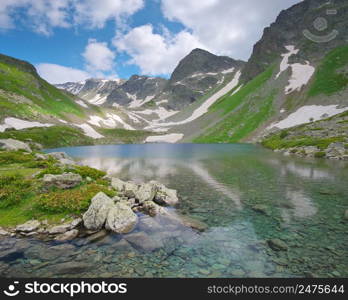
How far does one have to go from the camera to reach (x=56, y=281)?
9.23 meters

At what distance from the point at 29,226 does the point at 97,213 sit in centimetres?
427

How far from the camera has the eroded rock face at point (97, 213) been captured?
14.3 meters

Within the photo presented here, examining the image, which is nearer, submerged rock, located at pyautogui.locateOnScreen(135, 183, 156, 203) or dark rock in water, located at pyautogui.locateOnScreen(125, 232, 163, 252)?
dark rock in water, located at pyautogui.locateOnScreen(125, 232, 163, 252)

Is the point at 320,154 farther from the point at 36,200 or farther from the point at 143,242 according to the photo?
the point at 36,200

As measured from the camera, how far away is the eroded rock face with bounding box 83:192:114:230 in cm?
1433

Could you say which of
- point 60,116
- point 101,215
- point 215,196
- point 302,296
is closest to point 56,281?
point 101,215

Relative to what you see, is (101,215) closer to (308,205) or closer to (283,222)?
(283,222)

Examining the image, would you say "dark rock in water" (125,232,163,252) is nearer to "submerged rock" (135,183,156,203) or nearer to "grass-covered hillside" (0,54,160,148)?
"submerged rock" (135,183,156,203)

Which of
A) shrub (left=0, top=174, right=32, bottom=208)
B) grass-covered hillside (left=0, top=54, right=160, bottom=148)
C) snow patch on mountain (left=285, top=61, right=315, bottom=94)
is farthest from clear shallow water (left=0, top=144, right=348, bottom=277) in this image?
snow patch on mountain (left=285, top=61, right=315, bottom=94)

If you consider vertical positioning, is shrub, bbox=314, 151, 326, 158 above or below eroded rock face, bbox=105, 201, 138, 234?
above

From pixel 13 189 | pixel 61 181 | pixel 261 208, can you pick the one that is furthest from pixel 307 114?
pixel 13 189

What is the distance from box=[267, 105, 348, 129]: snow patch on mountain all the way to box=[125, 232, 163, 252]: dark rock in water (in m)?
116

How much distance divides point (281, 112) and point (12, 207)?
146 meters

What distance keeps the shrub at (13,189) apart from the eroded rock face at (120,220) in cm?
736
